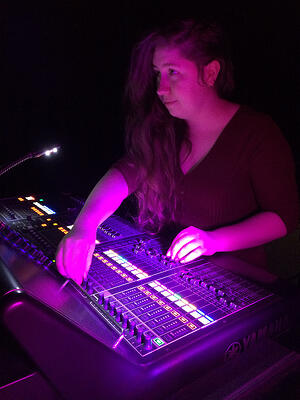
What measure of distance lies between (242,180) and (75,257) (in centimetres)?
100

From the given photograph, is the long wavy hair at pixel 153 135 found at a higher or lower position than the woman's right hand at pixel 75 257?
higher

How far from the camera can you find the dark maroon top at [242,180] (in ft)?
5.42

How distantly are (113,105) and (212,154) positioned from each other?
4.35 feet

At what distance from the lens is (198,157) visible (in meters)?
1.94

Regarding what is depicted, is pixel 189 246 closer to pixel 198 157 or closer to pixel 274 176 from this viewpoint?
pixel 274 176

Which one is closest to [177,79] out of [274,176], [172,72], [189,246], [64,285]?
[172,72]

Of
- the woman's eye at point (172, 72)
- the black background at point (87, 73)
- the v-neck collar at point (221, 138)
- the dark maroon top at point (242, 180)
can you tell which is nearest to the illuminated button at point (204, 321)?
the dark maroon top at point (242, 180)

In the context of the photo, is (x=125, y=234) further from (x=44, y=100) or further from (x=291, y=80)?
(x=44, y=100)

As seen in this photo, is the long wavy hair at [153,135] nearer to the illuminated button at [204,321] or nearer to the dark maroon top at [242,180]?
the dark maroon top at [242,180]

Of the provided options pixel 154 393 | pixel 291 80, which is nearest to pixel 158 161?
pixel 291 80

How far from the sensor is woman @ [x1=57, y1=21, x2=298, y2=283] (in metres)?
1.64

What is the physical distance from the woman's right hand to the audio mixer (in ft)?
0.10

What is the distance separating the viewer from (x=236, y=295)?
109cm

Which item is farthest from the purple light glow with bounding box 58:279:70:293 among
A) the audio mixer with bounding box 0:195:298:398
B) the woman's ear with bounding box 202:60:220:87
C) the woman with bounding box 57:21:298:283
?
the woman's ear with bounding box 202:60:220:87
